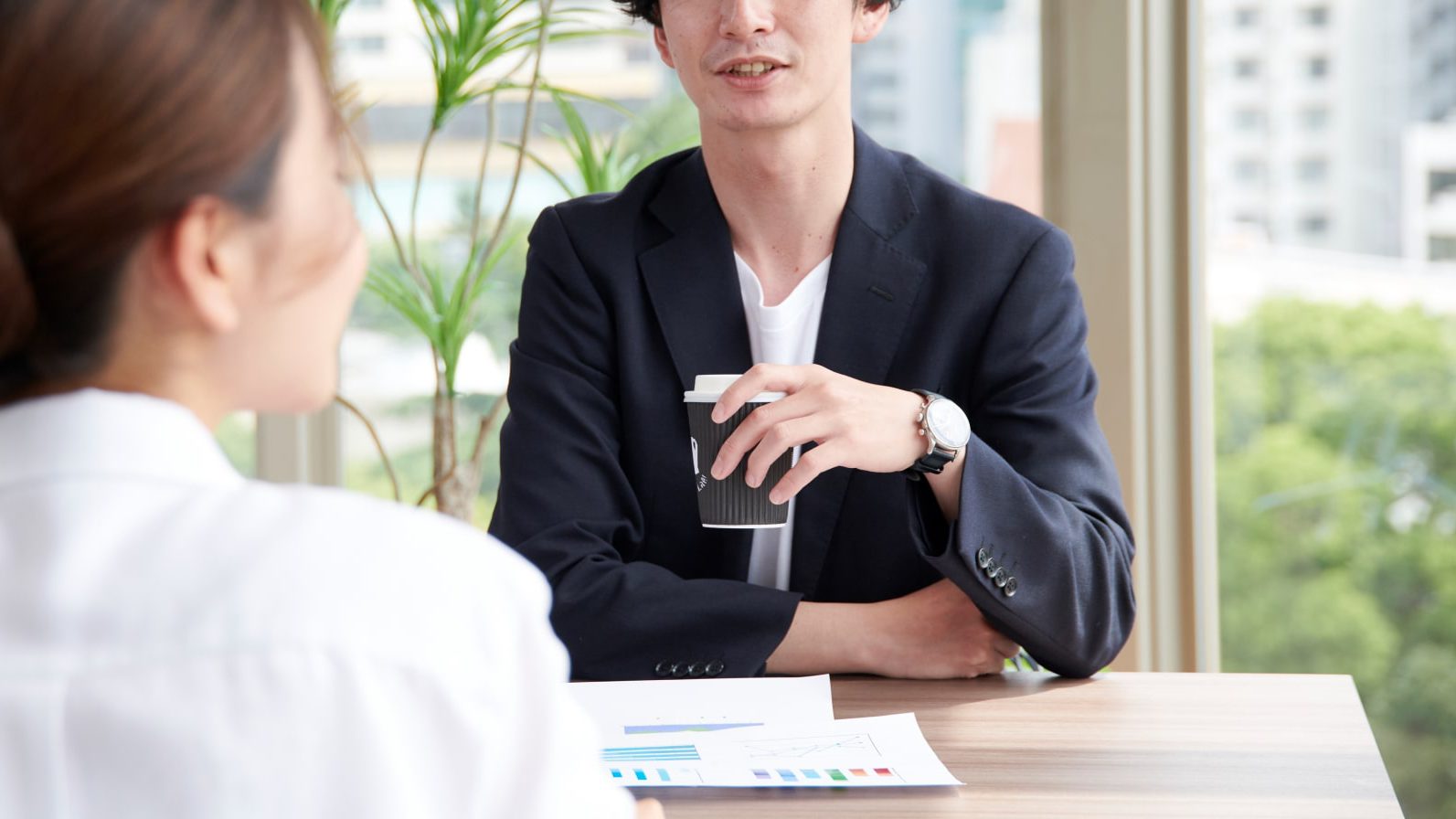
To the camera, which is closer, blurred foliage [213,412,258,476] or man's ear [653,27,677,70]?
man's ear [653,27,677,70]

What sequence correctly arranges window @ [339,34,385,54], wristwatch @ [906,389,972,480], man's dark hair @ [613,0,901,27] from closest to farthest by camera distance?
wristwatch @ [906,389,972,480], man's dark hair @ [613,0,901,27], window @ [339,34,385,54]

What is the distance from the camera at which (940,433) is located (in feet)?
4.97

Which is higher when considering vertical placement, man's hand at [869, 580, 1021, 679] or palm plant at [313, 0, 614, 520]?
palm plant at [313, 0, 614, 520]

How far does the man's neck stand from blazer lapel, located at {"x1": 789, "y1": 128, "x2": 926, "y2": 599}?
0.05 metres

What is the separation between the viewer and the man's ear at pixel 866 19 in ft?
6.56

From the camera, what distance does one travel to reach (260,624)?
0.56 m

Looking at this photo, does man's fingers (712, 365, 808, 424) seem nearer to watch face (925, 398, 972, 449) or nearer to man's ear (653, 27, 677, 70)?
watch face (925, 398, 972, 449)

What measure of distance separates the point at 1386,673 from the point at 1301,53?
1271 millimetres

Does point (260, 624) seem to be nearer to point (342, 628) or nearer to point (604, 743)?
point (342, 628)

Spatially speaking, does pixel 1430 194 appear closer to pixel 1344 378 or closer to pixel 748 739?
pixel 1344 378

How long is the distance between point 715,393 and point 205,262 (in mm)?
836

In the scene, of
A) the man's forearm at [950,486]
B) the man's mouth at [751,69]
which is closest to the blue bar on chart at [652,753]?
the man's forearm at [950,486]

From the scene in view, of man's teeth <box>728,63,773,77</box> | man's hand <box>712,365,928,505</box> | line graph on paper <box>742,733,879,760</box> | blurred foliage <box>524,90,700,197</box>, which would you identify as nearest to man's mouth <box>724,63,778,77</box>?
man's teeth <box>728,63,773,77</box>

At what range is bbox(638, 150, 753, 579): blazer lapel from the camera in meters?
1.83
